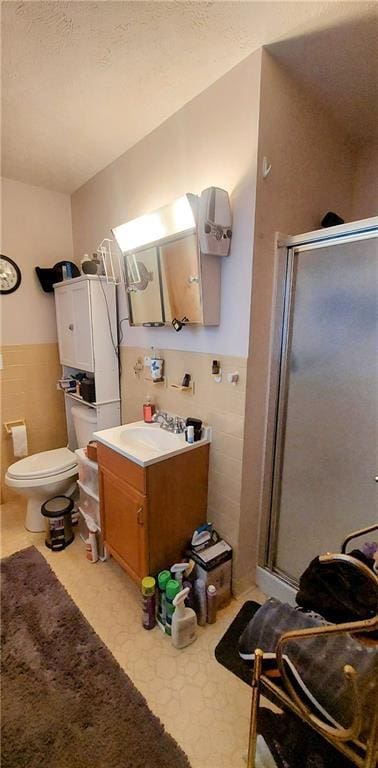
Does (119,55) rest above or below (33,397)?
above

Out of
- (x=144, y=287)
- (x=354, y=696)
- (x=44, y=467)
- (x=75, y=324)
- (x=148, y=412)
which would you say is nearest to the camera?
(x=354, y=696)

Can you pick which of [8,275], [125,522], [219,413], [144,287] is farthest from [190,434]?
[8,275]

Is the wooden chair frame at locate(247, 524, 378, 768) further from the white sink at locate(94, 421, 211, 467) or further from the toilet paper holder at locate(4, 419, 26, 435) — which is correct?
the toilet paper holder at locate(4, 419, 26, 435)

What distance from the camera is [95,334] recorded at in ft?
7.00

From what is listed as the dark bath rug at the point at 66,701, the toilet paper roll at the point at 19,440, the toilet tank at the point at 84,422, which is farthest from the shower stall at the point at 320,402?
the toilet paper roll at the point at 19,440

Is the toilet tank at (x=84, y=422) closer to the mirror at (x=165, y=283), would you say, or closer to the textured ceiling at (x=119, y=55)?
the mirror at (x=165, y=283)

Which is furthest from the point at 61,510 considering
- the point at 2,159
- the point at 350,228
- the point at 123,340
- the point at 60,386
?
the point at 2,159

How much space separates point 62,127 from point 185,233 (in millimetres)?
1003

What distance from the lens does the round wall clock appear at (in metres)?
2.32

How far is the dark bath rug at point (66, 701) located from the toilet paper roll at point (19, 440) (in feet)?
3.50

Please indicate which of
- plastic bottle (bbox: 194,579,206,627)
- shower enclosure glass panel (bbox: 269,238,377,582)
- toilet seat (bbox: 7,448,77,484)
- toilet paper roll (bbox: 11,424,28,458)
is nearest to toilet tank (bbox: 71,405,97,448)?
toilet seat (bbox: 7,448,77,484)

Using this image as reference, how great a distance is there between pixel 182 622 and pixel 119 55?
2.38m

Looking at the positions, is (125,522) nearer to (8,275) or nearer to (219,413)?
(219,413)

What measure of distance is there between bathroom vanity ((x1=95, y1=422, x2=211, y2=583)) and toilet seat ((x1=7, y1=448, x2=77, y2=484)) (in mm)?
501
